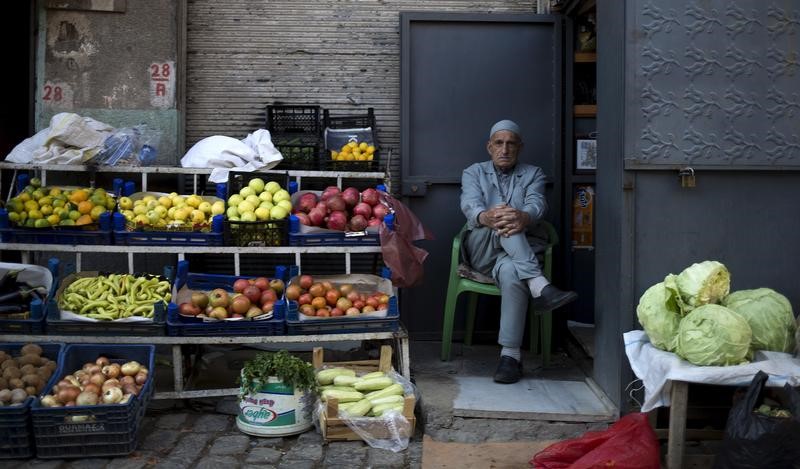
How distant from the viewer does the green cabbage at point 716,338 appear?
4.00m

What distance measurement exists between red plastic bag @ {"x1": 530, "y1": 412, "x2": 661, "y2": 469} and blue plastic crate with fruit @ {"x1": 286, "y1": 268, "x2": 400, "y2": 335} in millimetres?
1459

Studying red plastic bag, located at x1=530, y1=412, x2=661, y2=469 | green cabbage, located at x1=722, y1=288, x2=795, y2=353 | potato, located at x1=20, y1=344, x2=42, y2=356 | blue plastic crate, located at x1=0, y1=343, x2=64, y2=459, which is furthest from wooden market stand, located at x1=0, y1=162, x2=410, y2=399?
green cabbage, located at x1=722, y1=288, x2=795, y2=353

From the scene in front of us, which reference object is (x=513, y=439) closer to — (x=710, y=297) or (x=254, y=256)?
(x=710, y=297)

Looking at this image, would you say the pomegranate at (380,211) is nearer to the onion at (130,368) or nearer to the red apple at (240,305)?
the red apple at (240,305)

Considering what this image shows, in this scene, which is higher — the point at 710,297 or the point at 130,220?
the point at 130,220

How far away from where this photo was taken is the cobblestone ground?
4.39 metres

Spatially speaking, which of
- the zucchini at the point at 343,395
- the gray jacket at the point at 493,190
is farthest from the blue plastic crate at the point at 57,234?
the gray jacket at the point at 493,190

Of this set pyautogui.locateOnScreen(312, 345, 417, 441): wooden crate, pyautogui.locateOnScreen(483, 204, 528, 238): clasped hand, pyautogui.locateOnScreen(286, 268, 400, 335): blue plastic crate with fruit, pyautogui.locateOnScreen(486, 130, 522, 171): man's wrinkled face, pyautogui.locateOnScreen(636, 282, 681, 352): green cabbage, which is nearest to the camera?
pyautogui.locateOnScreen(636, 282, 681, 352): green cabbage

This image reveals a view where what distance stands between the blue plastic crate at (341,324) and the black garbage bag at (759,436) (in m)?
2.26

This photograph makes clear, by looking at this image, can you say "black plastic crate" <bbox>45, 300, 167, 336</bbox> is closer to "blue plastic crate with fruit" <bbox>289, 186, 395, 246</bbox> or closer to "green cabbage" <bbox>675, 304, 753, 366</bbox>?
"blue plastic crate with fruit" <bbox>289, 186, 395, 246</bbox>

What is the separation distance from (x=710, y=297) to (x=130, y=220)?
3747mm

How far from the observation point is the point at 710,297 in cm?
433

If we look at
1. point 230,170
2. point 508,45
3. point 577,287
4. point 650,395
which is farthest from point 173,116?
point 650,395

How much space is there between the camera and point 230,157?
586cm
